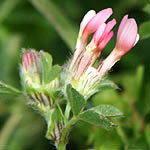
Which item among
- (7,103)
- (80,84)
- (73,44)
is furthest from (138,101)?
(7,103)

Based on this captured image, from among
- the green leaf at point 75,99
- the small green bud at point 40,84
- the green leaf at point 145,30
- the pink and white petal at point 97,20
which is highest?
the green leaf at point 145,30

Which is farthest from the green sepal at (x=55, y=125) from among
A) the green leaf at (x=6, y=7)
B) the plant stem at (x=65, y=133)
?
the green leaf at (x=6, y=7)

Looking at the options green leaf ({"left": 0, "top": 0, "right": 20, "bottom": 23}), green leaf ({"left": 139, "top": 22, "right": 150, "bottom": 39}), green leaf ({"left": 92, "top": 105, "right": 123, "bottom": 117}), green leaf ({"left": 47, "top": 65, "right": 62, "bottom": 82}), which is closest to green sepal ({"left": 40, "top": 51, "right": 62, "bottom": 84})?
green leaf ({"left": 47, "top": 65, "right": 62, "bottom": 82})

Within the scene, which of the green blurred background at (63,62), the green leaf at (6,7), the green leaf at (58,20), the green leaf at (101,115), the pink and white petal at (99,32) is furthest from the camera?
the green leaf at (6,7)

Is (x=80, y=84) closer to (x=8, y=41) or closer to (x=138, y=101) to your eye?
(x=138, y=101)

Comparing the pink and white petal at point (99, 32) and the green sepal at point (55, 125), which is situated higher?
the pink and white petal at point (99, 32)

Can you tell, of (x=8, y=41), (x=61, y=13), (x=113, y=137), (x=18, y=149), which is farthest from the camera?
(x=8, y=41)

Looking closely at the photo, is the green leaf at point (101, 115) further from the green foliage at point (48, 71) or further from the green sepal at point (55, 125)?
the green foliage at point (48, 71)

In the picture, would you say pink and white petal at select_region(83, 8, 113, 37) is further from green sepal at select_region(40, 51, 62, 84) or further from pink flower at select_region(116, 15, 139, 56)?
green sepal at select_region(40, 51, 62, 84)
